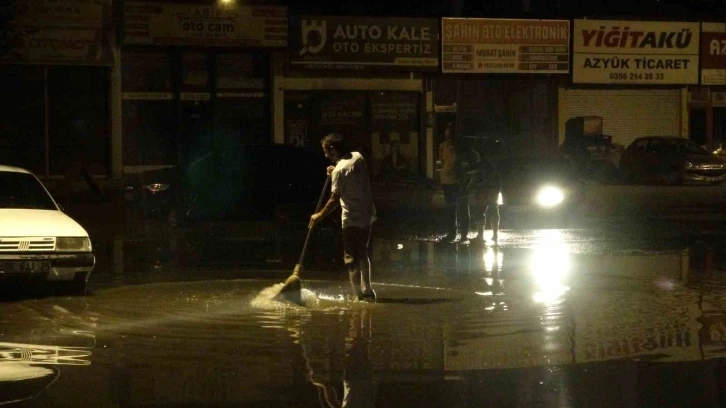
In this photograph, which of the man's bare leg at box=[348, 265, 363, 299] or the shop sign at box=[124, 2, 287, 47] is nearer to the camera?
the man's bare leg at box=[348, 265, 363, 299]

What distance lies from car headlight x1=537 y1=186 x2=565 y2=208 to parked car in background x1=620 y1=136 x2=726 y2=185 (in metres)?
11.6

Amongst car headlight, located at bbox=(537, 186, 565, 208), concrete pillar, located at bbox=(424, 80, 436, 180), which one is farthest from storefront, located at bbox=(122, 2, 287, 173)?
car headlight, located at bbox=(537, 186, 565, 208)

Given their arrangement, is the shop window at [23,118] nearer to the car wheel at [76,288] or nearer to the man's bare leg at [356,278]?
the car wheel at [76,288]

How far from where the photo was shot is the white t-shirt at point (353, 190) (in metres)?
12.8

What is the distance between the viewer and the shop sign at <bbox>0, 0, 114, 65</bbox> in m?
32.2

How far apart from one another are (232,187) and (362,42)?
1285cm

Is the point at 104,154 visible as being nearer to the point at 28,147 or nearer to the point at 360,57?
the point at 28,147

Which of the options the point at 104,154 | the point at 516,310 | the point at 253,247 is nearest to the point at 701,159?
the point at 104,154

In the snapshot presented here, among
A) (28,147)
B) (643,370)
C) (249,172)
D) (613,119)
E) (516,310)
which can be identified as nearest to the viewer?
(643,370)

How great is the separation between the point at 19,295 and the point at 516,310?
541cm

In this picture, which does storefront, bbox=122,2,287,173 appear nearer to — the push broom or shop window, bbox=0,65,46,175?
shop window, bbox=0,65,46,175

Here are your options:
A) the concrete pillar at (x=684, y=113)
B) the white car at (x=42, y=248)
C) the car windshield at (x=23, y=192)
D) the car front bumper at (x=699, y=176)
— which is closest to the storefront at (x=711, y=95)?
the concrete pillar at (x=684, y=113)

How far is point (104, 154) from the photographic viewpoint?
33.8 m

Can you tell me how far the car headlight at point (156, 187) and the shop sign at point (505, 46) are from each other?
15331 millimetres
